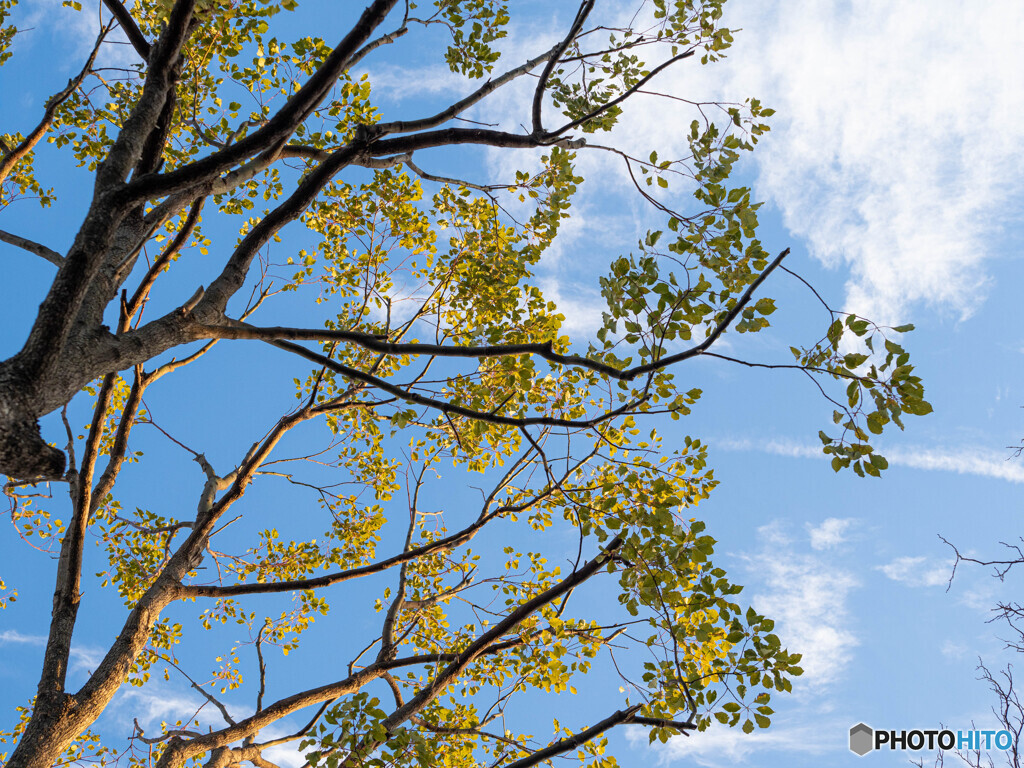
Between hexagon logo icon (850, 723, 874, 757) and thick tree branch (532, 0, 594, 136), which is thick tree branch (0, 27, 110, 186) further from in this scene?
hexagon logo icon (850, 723, 874, 757)

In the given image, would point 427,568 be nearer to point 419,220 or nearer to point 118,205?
point 419,220

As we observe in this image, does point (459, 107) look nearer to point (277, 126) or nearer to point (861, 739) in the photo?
point (277, 126)

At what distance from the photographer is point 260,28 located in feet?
22.2

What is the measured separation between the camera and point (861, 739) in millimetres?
9734

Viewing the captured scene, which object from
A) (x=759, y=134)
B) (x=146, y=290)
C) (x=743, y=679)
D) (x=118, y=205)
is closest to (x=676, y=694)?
(x=743, y=679)

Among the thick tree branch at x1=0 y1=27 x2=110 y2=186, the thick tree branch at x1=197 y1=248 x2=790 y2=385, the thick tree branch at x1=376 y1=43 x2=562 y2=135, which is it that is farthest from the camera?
the thick tree branch at x1=0 y1=27 x2=110 y2=186

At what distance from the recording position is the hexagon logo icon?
9.55 metres

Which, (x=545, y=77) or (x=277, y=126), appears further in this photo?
(x=545, y=77)

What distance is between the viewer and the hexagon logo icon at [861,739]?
955cm

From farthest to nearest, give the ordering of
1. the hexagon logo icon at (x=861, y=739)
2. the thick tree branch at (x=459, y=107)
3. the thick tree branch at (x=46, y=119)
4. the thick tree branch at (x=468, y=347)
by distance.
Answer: the hexagon logo icon at (x=861, y=739)
the thick tree branch at (x=46, y=119)
the thick tree branch at (x=459, y=107)
the thick tree branch at (x=468, y=347)

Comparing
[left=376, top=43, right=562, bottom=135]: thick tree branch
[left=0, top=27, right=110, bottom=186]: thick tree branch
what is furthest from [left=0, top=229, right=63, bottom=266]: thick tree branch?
[left=376, top=43, right=562, bottom=135]: thick tree branch

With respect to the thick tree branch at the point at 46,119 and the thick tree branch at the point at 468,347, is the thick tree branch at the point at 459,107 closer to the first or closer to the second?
the thick tree branch at the point at 468,347

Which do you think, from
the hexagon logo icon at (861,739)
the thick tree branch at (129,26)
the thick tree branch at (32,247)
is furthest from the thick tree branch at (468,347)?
the hexagon logo icon at (861,739)

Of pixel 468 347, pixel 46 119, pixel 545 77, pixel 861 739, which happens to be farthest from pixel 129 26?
pixel 861 739
